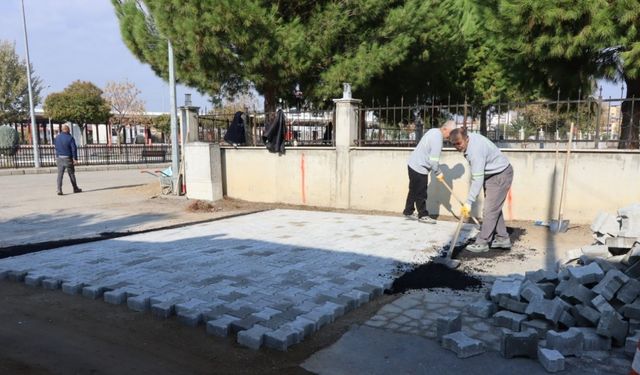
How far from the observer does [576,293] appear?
11.5ft

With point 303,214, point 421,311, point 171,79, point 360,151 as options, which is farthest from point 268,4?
point 421,311

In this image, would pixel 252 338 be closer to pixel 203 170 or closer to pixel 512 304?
pixel 512 304

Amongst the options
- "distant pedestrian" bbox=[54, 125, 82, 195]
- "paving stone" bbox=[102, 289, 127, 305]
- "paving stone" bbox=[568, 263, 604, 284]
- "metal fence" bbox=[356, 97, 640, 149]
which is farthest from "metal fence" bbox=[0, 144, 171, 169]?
"paving stone" bbox=[568, 263, 604, 284]

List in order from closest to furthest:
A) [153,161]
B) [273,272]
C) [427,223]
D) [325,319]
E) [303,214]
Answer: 1. [325,319]
2. [273,272]
3. [427,223]
4. [303,214]
5. [153,161]

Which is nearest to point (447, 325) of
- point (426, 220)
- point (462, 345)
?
point (462, 345)

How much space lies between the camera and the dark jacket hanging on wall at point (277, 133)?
1016 centimetres

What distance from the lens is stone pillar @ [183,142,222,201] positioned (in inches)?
423

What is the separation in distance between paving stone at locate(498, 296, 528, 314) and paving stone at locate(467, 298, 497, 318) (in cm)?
7

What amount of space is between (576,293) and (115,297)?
387 cm

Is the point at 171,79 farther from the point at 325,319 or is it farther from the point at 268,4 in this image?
the point at 325,319

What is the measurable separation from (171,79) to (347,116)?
472cm

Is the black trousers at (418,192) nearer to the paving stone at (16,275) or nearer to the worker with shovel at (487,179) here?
the worker with shovel at (487,179)

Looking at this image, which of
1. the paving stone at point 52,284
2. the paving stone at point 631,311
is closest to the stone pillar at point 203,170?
the paving stone at point 52,284

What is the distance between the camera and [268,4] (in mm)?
10180
